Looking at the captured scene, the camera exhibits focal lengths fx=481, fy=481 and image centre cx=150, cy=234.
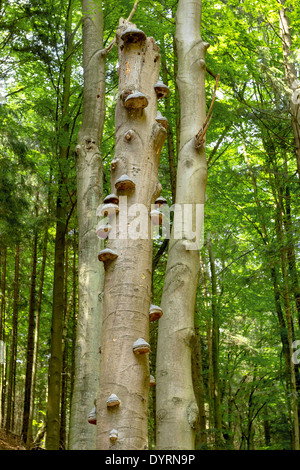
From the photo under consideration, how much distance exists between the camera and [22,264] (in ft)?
61.0

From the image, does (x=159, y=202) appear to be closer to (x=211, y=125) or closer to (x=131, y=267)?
(x=131, y=267)

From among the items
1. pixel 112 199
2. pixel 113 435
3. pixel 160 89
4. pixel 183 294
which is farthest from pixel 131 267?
pixel 183 294

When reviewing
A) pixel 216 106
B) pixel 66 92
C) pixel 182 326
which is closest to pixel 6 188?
pixel 66 92

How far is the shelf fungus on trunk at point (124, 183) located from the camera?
2539 millimetres

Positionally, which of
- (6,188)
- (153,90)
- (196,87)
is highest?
(6,188)

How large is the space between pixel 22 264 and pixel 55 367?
31.5 ft

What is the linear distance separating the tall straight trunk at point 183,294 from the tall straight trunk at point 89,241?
5.52 ft

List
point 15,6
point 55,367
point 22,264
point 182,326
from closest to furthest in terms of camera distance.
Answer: point 182,326 < point 55,367 < point 15,6 < point 22,264

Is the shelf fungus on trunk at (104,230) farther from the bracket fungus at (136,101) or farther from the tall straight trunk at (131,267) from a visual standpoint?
the bracket fungus at (136,101)

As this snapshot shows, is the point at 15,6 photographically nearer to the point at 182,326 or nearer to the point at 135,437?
the point at 182,326

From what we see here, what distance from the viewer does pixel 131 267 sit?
2.43 metres

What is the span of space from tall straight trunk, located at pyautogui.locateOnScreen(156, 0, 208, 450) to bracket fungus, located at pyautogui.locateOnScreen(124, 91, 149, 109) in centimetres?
185

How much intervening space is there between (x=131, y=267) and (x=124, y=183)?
456 millimetres

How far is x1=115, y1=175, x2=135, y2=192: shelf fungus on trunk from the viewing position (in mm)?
2539
